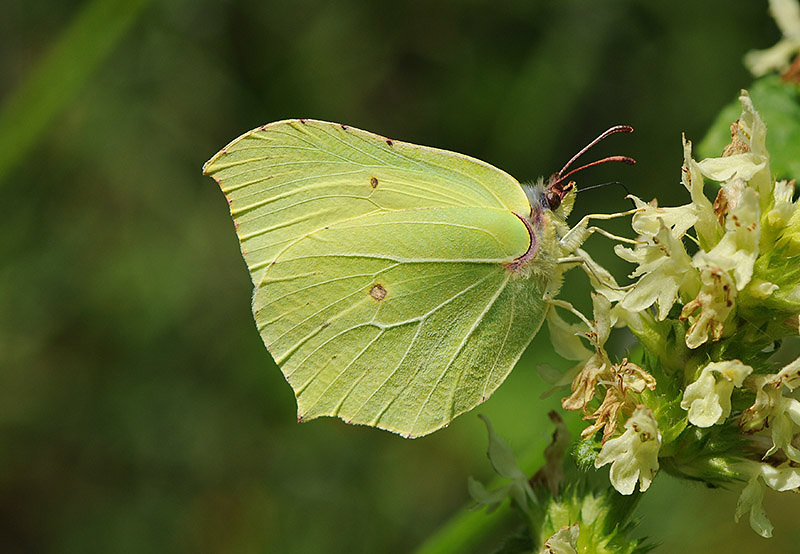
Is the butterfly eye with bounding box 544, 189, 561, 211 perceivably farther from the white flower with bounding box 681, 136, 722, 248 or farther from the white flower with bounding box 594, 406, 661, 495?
the white flower with bounding box 594, 406, 661, 495

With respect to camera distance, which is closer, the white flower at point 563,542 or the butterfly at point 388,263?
the white flower at point 563,542

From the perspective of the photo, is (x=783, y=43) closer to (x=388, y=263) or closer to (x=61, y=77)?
(x=388, y=263)

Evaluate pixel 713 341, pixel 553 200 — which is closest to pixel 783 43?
pixel 553 200

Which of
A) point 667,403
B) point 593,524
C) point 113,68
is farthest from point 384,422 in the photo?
point 113,68

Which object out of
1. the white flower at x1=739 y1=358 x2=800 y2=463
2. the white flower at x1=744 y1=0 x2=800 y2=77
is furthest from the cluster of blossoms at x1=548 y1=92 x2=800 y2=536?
the white flower at x1=744 y1=0 x2=800 y2=77

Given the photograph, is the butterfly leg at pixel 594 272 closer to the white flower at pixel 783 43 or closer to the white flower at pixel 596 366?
the white flower at pixel 596 366

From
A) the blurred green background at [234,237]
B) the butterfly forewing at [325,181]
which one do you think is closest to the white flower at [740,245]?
the butterfly forewing at [325,181]

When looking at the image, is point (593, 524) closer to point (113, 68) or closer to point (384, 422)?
point (384, 422)
